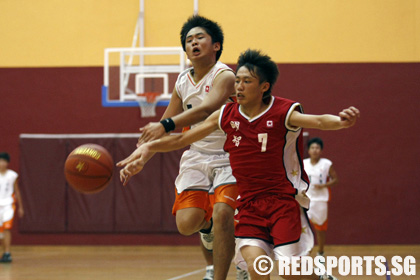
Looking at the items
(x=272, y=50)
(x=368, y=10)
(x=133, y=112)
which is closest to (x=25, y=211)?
(x=133, y=112)

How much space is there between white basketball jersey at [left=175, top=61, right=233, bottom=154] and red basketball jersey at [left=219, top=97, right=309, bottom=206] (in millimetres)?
813

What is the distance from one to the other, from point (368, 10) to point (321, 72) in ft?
4.66

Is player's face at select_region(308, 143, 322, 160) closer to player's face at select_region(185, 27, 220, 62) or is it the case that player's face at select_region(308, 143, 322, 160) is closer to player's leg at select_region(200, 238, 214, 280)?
player's leg at select_region(200, 238, 214, 280)

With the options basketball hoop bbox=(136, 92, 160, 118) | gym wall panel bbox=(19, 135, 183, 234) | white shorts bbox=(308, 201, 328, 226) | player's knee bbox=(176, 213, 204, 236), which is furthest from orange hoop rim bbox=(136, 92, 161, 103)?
player's knee bbox=(176, 213, 204, 236)

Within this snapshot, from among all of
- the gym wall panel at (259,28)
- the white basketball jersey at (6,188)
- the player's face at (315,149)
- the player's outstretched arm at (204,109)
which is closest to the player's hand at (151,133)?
the player's outstretched arm at (204,109)

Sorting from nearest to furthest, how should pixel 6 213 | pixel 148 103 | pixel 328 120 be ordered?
1. pixel 328 120
2. pixel 6 213
3. pixel 148 103

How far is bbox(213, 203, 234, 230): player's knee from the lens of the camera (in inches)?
188

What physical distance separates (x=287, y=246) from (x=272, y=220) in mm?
197

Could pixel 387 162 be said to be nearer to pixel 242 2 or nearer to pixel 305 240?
pixel 242 2

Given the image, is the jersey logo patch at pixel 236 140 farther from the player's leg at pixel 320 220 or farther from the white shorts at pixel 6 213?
the white shorts at pixel 6 213

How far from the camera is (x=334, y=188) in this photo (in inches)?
456

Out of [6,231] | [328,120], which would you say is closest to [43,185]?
[6,231]

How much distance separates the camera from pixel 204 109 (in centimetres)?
471

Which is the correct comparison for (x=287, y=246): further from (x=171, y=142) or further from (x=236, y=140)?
(x=171, y=142)
